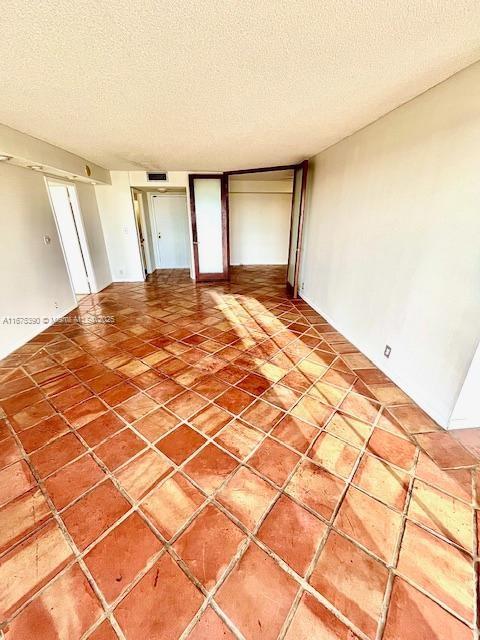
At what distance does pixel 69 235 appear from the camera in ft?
15.7

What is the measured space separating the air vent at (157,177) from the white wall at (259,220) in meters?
2.32

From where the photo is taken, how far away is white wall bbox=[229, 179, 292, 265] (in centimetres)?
735

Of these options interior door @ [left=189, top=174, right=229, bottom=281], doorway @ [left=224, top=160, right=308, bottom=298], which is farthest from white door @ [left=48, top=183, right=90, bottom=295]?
doorway @ [left=224, top=160, right=308, bottom=298]

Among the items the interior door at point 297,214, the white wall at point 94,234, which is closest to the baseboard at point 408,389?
the interior door at point 297,214

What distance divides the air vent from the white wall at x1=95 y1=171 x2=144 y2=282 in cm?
46

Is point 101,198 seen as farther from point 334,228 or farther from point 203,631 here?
point 203,631

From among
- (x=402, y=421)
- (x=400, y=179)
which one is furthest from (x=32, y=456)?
(x=400, y=179)

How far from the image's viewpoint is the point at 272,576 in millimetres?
1128

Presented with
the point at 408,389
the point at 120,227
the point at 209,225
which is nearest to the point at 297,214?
the point at 209,225

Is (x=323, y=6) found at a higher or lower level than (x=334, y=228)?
higher

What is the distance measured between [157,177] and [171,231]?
188 centimetres

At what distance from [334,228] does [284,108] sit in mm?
1647

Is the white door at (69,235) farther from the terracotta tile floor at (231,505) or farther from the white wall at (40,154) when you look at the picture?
the terracotta tile floor at (231,505)

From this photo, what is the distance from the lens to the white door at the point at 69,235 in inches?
178
